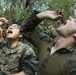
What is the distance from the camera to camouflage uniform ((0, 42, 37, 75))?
10.3 ft

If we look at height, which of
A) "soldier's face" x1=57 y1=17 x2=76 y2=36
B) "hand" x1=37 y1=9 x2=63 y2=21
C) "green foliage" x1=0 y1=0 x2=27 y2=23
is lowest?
"green foliage" x1=0 y1=0 x2=27 y2=23

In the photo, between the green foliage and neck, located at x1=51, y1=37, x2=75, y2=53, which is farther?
the green foliage

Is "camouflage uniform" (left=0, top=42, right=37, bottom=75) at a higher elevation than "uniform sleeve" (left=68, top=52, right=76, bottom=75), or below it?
below

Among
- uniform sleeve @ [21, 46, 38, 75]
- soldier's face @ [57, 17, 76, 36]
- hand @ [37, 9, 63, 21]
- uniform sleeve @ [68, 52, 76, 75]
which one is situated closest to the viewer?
uniform sleeve @ [68, 52, 76, 75]

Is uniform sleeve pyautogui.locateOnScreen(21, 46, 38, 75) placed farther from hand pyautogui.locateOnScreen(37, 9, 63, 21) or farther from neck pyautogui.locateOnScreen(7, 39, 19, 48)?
hand pyautogui.locateOnScreen(37, 9, 63, 21)

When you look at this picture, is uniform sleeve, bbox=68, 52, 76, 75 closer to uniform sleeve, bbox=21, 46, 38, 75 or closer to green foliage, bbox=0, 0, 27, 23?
uniform sleeve, bbox=21, 46, 38, 75

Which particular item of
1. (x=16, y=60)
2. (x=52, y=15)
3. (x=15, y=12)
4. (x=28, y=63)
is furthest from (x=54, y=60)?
(x=15, y=12)

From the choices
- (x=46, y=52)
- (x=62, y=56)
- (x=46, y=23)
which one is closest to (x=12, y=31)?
(x=46, y=52)

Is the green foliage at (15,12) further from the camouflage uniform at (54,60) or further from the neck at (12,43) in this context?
the camouflage uniform at (54,60)

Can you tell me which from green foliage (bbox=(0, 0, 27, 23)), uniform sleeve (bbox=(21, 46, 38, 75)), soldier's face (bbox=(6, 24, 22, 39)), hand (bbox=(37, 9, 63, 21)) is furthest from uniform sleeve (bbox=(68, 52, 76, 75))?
green foliage (bbox=(0, 0, 27, 23))

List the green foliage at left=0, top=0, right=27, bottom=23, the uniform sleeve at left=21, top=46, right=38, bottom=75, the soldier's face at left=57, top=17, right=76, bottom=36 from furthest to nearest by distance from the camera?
1. the green foliage at left=0, top=0, right=27, bottom=23
2. the uniform sleeve at left=21, top=46, right=38, bottom=75
3. the soldier's face at left=57, top=17, right=76, bottom=36

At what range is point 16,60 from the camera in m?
3.18

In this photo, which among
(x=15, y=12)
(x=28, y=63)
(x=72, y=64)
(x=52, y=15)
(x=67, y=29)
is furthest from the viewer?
(x=15, y=12)

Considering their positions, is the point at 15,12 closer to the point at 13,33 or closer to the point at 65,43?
the point at 13,33
